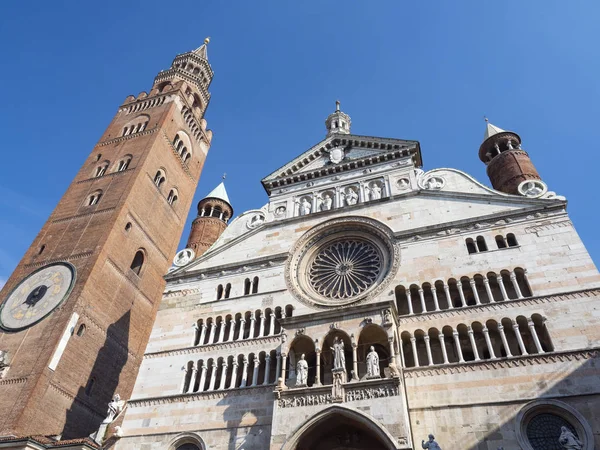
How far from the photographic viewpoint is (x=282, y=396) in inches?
613

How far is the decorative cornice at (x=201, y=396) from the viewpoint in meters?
17.2

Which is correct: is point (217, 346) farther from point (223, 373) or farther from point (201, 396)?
point (201, 396)

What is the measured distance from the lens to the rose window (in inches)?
774

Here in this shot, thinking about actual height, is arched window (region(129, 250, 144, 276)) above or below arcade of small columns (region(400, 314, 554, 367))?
above

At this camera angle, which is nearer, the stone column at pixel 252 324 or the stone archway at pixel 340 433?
the stone archway at pixel 340 433

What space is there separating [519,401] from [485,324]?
2729 mm

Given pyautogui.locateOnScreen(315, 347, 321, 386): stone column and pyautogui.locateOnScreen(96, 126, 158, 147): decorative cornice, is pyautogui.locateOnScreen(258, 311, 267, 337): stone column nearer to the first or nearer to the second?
pyautogui.locateOnScreen(315, 347, 321, 386): stone column

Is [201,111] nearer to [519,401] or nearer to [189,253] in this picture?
[189,253]

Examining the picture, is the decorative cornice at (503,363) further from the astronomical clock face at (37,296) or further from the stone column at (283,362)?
the astronomical clock face at (37,296)

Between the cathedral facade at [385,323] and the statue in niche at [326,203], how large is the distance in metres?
0.11

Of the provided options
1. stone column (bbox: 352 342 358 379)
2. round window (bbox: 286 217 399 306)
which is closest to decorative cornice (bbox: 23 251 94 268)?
round window (bbox: 286 217 399 306)

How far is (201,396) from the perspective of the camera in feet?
58.8

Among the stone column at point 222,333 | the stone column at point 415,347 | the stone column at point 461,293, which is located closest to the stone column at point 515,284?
the stone column at point 461,293

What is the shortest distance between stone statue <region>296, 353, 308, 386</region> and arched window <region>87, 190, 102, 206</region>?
20.0 meters
